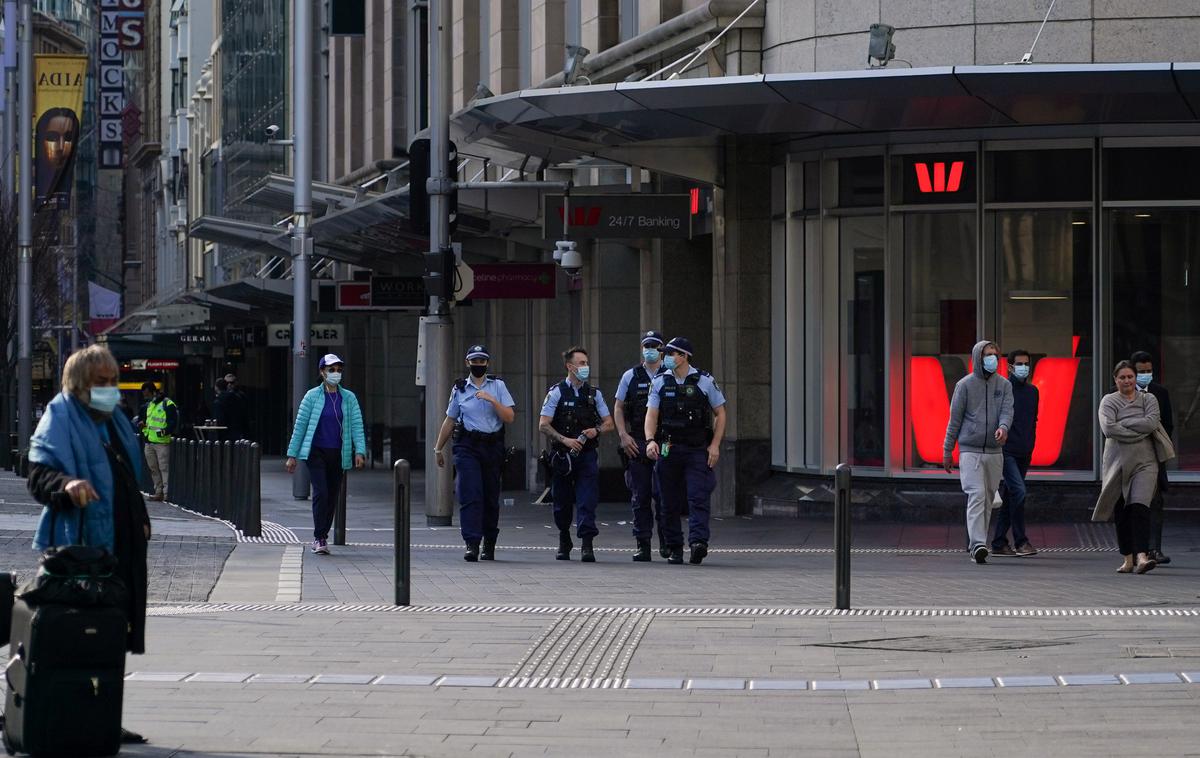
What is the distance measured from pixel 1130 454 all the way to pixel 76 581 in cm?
880

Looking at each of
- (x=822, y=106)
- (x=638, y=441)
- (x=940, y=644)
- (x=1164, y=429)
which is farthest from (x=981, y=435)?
(x=940, y=644)

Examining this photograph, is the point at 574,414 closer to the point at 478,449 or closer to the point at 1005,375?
the point at 478,449

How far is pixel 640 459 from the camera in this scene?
16.0m

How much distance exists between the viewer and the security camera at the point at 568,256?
23.2m

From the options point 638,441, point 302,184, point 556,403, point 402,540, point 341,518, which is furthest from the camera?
point 302,184

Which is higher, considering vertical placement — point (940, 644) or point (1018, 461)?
point (1018, 461)

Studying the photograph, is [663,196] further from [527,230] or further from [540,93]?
[527,230]

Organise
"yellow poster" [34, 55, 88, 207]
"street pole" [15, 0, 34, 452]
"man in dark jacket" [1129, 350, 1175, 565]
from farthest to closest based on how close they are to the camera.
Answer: "yellow poster" [34, 55, 88, 207] → "street pole" [15, 0, 34, 452] → "man in dark jacket" [1129, 350, 1175, 565]

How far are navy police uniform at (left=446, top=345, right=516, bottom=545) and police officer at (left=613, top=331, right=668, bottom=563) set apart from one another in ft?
2.96

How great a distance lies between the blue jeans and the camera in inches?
630

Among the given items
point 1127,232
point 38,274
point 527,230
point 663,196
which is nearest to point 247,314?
point 38,274

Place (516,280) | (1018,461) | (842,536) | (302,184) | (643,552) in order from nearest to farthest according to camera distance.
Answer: (842,536) → (643,552) → (1018,461) → (516,280) → (302,184)

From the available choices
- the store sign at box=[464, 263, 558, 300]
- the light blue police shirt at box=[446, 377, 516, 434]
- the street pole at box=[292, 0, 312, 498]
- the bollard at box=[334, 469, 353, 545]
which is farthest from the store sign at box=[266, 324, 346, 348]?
the light blue police shirt at box=[446, 377, 516, 434]

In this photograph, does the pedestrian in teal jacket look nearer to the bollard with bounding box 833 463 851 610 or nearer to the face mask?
the bollard with bounding box 833 463 851 610
